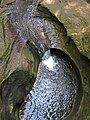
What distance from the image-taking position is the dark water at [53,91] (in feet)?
23.8

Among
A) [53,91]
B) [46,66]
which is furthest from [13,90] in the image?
[46,66]

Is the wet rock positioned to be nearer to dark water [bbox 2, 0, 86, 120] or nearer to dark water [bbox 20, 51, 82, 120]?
dark water [bbox 2, 0, 86, 120]

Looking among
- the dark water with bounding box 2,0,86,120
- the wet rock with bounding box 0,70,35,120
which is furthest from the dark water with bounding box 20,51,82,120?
the wet rock with bounding box 0,70,35,120

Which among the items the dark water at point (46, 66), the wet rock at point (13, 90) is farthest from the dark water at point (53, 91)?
the wet rock at point (13, 90)

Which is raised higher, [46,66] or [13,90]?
[13,90]

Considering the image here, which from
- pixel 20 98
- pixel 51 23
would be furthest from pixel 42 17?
pixel 20 98

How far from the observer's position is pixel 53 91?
764cm

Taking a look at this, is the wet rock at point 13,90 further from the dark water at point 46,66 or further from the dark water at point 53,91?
the dark water at point 53,91

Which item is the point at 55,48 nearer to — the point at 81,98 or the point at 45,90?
the point at 45,90

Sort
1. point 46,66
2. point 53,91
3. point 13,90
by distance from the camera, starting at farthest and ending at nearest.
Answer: point 46,66
point 53,91
point 13,90

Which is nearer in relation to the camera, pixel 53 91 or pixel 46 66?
pixel 53 91

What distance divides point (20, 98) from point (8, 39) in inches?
54.2

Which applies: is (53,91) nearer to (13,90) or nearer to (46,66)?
(46,66)

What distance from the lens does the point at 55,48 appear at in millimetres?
8039
